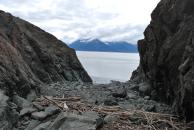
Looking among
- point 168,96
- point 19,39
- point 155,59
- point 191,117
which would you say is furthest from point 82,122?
point 19,39

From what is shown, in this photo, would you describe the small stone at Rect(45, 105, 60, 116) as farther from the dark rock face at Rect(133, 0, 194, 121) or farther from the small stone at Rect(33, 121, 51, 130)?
the dark rock face at Rect(133, 0, 194, 121)

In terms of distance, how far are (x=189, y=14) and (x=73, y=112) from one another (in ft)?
23.8

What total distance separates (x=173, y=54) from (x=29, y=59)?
39.7ft

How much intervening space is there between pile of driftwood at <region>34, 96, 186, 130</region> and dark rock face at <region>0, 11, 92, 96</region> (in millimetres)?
1564

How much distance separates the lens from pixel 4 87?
1666 cm

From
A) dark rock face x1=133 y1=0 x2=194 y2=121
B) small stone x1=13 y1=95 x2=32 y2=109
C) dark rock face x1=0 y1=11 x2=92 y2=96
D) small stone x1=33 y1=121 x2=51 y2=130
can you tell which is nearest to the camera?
small stone x1=33 y1=121 x2=51 y2=130

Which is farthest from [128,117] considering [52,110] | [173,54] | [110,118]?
[173,54]

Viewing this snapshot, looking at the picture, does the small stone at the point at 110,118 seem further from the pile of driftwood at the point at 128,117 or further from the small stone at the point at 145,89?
the small stone at the point at 145,89

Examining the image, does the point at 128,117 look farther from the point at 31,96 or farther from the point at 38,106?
the point at 31,96

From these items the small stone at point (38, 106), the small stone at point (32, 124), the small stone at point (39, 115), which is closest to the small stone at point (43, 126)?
the small stone at point (32, 124)

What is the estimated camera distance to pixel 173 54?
19281 mm

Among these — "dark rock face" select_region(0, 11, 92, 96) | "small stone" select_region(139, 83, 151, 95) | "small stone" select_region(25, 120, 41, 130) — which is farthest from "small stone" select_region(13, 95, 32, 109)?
"small stone" select_region(139, 83, 151, 95)

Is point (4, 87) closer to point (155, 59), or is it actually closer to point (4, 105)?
point (4, 105)

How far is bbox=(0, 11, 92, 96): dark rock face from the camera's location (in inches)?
720
